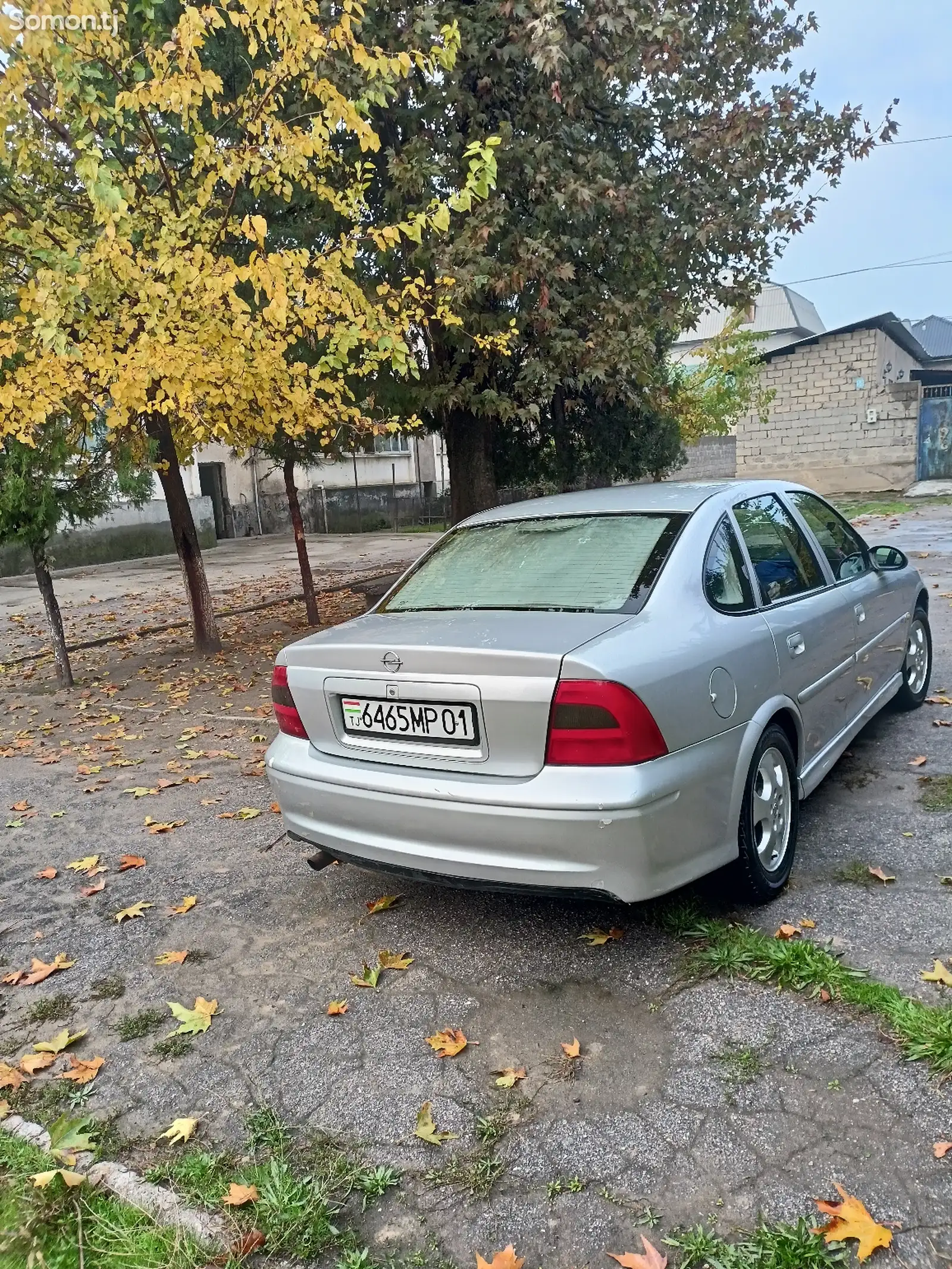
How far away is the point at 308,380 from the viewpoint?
24.4 feet

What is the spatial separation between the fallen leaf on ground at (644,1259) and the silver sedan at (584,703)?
96cm

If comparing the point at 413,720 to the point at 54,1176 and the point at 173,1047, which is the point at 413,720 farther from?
the point at 54,1176

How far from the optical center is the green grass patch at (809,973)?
2.55m

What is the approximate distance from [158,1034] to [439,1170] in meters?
1.18

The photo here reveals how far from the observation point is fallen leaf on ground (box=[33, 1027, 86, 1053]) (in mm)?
2953

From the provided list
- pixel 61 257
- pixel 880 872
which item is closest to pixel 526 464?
pixel 61 257

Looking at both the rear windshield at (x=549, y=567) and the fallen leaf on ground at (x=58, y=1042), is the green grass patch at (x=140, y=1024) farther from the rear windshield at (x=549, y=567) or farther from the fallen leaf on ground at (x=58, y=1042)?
the rear windshield at (x=549, y=567)

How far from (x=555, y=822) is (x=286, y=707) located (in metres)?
1.28

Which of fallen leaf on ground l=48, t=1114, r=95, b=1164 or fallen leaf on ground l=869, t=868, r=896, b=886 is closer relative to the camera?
fallen leaf on ground l=48, t=1114, r=95, b=1164

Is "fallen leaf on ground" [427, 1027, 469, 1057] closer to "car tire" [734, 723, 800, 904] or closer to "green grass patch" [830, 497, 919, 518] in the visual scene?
"car tire" [734, 723, 800, 904]

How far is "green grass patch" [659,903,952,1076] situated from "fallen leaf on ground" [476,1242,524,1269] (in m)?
1.22

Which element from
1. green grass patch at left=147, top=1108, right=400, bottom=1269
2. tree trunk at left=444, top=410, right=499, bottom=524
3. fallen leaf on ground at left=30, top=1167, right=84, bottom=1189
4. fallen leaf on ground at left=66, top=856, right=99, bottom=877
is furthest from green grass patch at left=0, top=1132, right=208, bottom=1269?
tree trunk at left=444, top=410, right=499, bottom=524

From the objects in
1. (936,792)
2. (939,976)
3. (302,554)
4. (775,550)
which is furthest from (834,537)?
(302,554)

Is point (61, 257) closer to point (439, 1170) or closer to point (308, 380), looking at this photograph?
point (308, 380)
